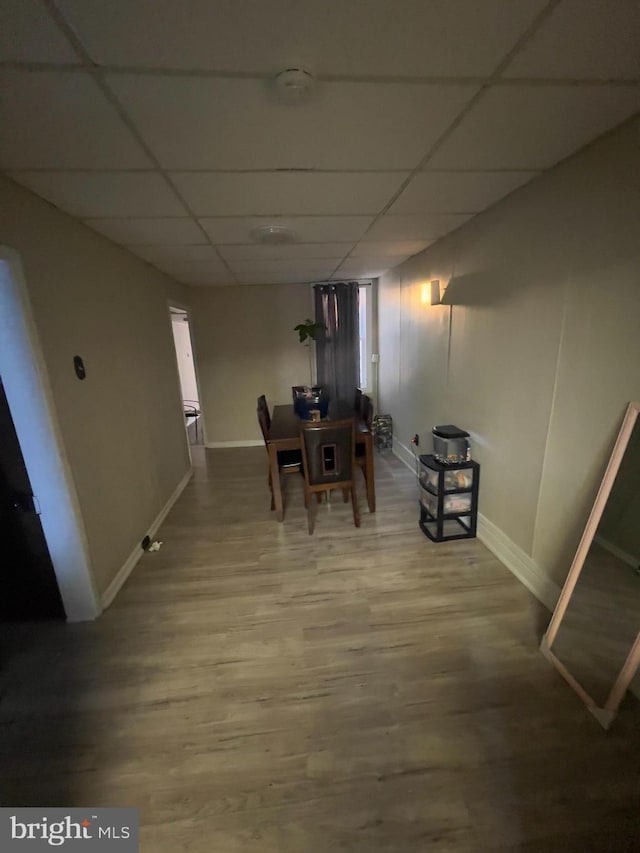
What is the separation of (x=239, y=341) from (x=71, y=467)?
3.38 meters

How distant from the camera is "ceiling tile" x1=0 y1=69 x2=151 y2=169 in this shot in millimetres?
959

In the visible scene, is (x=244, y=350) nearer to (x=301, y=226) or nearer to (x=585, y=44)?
(x=301, y=226)

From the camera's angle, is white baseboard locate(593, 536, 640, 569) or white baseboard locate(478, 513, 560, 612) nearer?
white baseboard locate(593, 536, 640, 569)

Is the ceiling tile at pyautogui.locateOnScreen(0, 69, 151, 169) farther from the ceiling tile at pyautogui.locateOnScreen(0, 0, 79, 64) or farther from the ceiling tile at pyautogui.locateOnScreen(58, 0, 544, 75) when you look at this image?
the ceiling tile at pyautogui.locateOnScreen(58, 0, 544, 75)

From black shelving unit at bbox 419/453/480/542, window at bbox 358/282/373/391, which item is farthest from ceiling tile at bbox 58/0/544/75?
window at bbox 358/282/373/391

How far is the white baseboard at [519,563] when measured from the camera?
74.5 inches

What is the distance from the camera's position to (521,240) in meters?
1.91

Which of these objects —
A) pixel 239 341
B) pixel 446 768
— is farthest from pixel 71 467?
pixel 239 341

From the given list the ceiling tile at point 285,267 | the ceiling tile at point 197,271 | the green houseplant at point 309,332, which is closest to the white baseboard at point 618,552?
the ceiling tile at point 285,267

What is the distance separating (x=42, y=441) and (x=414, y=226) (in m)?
2.67

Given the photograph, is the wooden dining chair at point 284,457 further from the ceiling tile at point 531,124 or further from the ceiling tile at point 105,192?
the ceiling tile at point 531,124

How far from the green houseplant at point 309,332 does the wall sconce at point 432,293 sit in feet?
5.74

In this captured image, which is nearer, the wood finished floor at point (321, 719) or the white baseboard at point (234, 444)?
the wood finished floor at point (321, 719)

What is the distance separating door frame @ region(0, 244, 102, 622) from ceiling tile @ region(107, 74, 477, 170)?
91 cm
